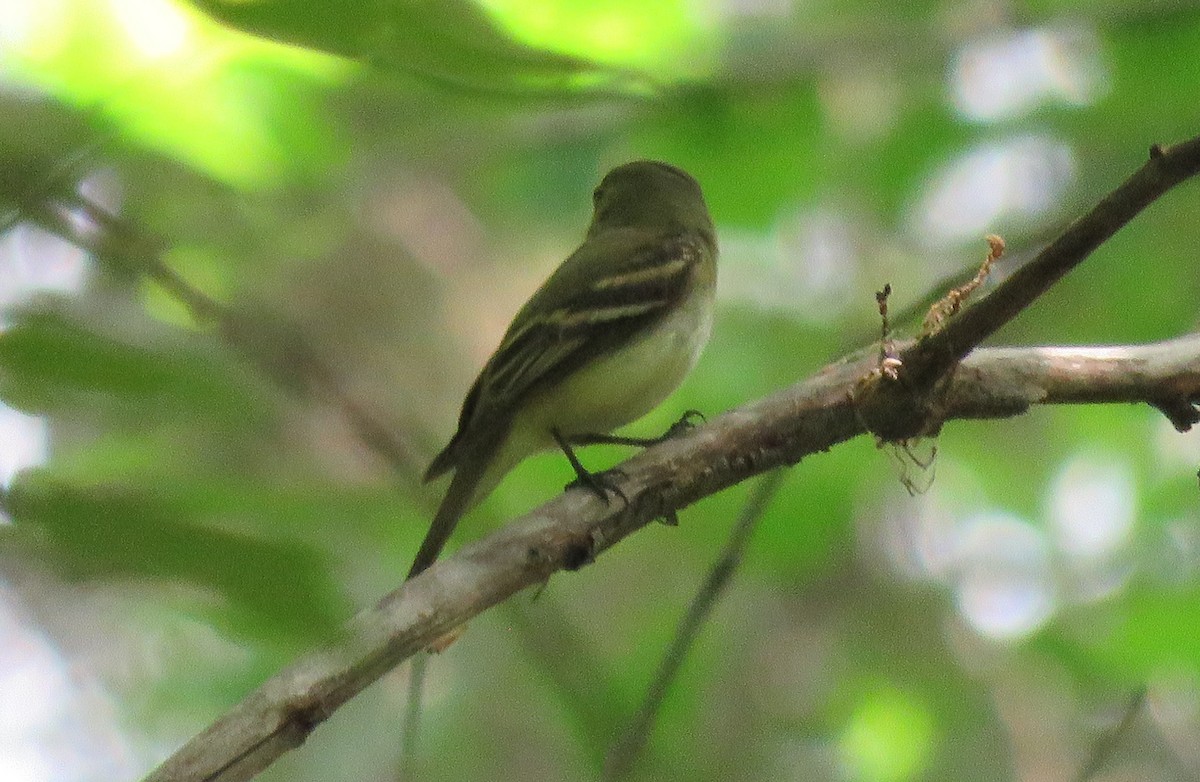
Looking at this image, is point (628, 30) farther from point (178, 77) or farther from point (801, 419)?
point (178, 77)

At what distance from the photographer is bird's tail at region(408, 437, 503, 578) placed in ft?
10.5

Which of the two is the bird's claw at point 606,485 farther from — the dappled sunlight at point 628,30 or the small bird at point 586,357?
the dappled sunlight at point 628,30

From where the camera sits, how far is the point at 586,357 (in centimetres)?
401

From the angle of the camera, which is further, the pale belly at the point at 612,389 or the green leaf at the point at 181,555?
the pale belly at the point at 612,389

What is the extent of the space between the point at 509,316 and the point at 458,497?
457cm

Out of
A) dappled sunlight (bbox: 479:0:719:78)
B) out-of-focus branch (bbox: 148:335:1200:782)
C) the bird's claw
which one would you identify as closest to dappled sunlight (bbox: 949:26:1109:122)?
dappled sunlight (bbox: 479:0:719:78)

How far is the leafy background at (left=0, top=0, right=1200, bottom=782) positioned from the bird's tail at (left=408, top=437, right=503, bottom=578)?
0.32 ft

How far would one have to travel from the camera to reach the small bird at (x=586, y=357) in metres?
3.89

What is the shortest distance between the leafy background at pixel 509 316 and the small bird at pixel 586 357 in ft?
0.69

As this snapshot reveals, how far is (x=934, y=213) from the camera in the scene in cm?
581

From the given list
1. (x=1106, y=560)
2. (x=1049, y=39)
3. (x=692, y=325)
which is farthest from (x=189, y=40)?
(x=1106, y=560)

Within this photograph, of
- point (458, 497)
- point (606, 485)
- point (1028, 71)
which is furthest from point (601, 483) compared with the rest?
point (1028, 71)

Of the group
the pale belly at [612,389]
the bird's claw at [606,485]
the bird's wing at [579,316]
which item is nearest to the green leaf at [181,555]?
the bird's claw at [606,485]

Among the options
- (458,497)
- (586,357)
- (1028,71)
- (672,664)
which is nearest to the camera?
(672,664)
